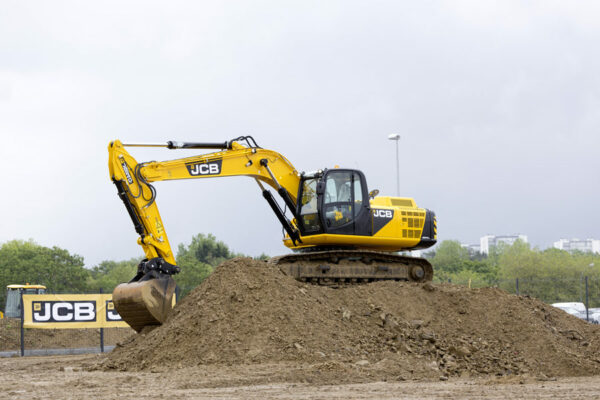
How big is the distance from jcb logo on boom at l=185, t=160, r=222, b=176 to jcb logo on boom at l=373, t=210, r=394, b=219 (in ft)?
13.2

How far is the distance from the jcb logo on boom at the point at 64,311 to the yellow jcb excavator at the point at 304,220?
755 cm

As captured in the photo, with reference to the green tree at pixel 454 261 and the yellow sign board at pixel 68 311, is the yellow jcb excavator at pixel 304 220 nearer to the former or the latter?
the yellow sign board at pixel 68 311

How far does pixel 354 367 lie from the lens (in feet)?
39.6

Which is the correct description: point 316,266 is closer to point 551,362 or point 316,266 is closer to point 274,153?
point 274,153

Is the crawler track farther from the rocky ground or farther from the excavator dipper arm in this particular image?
the rocky ground

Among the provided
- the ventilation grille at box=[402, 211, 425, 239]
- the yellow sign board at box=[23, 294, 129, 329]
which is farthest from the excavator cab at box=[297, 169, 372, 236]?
the yellow sign board at box=[23, 294, 129, 329]

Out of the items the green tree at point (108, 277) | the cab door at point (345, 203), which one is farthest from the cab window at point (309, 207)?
the green tree at point (108, 277)

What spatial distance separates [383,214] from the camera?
17703mm

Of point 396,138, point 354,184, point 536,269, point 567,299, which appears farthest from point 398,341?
point 536,269

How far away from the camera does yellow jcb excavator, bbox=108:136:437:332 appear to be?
1438 cm

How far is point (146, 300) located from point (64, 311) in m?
8.80

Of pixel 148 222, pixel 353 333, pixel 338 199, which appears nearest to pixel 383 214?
pixel 338 199

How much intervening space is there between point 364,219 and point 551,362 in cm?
521

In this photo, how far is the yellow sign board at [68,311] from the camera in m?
21.5
